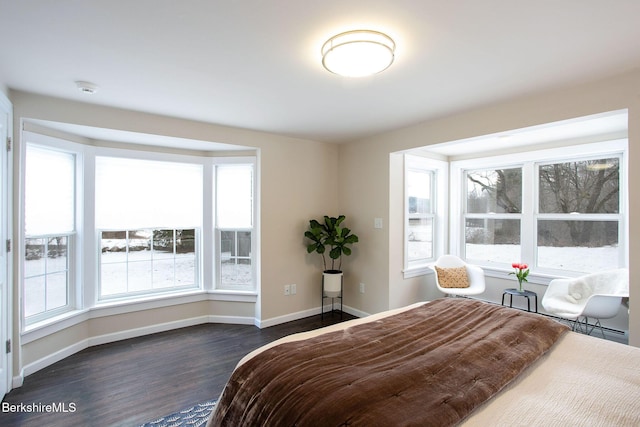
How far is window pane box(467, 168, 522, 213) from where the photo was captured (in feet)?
13.9

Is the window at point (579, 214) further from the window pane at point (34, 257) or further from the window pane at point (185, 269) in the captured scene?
the window pane at point (34, 257)

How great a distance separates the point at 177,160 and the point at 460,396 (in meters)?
3.71

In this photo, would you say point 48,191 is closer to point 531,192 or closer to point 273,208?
point 273,208

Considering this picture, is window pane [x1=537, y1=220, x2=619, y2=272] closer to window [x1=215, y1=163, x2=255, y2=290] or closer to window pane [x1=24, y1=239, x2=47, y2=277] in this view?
window [x1=215, y1=163, x2=255, y2=290]

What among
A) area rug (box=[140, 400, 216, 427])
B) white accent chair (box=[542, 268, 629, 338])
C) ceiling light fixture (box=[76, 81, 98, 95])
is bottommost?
area rug (box=[140, 400, 216, 427])

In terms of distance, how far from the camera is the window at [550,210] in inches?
137

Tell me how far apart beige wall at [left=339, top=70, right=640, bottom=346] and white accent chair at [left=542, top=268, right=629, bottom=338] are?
0.80 metres

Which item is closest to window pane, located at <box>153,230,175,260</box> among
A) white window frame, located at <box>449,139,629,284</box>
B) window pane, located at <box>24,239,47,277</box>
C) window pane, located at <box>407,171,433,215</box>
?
window pane, located at <box>24,239,47,277</box>

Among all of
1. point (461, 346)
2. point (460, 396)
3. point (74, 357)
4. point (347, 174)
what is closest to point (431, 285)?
point (347, 174)

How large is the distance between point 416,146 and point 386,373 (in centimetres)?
270

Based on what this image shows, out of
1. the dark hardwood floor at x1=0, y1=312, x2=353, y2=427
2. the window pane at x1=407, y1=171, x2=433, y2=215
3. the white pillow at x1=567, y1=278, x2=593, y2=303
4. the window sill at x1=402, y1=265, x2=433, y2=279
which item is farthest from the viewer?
the window pane at x1=407, y1=171, x2=433, y2=215

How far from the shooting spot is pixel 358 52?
1.76 metres

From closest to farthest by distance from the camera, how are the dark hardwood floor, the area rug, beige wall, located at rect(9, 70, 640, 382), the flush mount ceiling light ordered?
the flush mount ceiling light, the area rug, the dark hardwood floor, beige wall, located at rect(9, 70, 640, 382)

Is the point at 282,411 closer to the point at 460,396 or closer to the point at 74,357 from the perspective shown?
the point at 460,396
